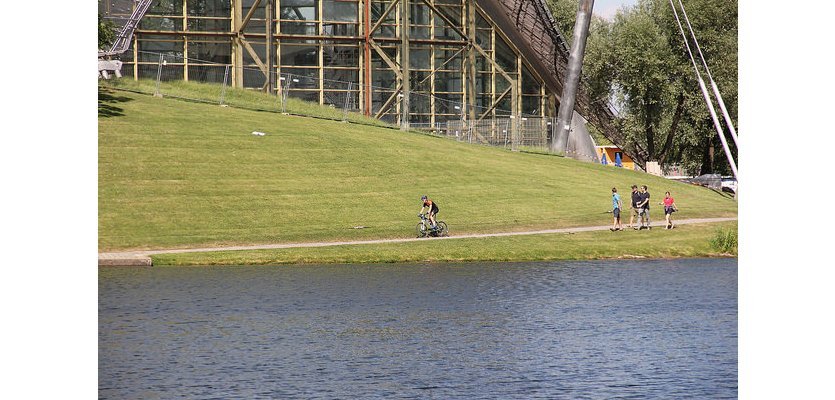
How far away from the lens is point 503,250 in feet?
139

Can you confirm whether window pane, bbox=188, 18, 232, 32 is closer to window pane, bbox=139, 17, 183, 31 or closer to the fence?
window pane, bbox=139, 17, 183, 31

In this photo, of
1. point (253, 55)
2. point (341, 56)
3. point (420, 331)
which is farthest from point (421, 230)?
point (341, 56)

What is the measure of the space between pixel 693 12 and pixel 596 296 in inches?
1946

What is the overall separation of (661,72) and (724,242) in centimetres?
3716

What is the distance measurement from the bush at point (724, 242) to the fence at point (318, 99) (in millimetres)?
24541

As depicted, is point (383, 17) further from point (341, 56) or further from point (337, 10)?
point (341, 56)

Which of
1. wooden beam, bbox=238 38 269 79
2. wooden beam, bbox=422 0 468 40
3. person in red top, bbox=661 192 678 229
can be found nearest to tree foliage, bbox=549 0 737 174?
wooden beam, bbox=422 0 468 40

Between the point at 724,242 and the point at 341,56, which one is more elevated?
the point at 341,56

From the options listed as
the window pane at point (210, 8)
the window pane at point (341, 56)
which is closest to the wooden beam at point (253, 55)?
the window pane at point (210, 8)

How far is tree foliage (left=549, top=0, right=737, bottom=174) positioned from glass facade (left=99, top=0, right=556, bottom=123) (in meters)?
9.74

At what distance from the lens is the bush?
147 feet

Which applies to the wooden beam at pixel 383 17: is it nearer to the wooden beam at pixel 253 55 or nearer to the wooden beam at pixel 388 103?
the wooden beam at pixel 388 103

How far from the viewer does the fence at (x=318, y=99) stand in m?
65.8
